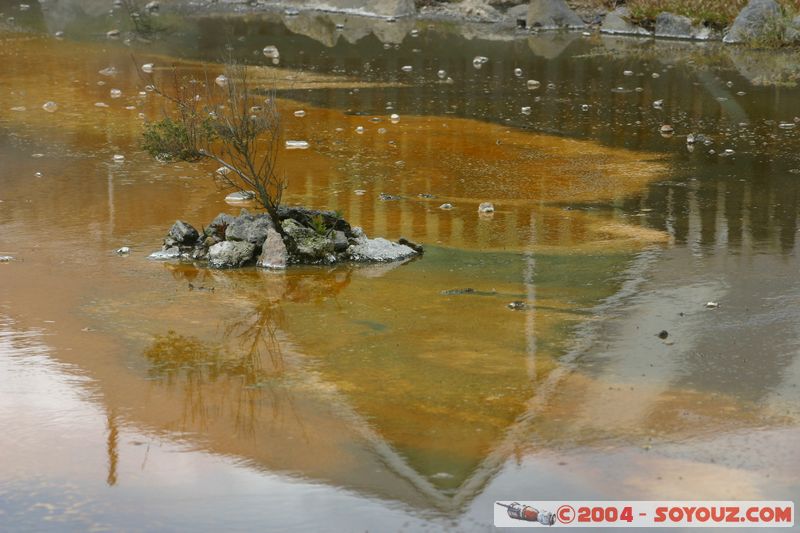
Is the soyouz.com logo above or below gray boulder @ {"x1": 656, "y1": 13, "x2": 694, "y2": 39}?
below

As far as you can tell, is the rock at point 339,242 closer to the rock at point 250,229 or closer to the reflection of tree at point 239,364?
the rock at point 250,229

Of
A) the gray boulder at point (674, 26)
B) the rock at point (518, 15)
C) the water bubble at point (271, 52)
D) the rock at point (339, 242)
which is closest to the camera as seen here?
the rock at point (339, 242)

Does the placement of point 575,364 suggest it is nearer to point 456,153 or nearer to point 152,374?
point 152,374

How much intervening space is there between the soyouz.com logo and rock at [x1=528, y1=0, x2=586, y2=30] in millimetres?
22055

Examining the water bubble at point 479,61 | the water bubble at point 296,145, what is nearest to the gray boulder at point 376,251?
the water bubble at point 296,145

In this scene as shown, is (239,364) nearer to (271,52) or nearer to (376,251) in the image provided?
(376,251)

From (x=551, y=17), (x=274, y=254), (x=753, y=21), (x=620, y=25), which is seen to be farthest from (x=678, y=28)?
(x=274, y=254)

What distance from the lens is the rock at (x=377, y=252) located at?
373 inches

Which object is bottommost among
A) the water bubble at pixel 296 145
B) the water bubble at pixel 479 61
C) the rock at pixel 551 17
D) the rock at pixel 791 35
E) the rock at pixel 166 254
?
the rock at pixel 166 254

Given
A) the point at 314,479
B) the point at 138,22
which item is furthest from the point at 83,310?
the point at 138,22

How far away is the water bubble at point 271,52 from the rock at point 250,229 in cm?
1279

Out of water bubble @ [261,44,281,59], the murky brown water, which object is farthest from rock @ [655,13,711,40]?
the murky brown water

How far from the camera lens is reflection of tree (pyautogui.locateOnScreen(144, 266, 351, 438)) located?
21.4 ft

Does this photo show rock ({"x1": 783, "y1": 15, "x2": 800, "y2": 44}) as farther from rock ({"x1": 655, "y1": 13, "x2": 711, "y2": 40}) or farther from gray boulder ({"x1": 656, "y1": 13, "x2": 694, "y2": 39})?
gray boulder ({"x1": 656, "y1": 13, "x2": 694, "y2": 39})
